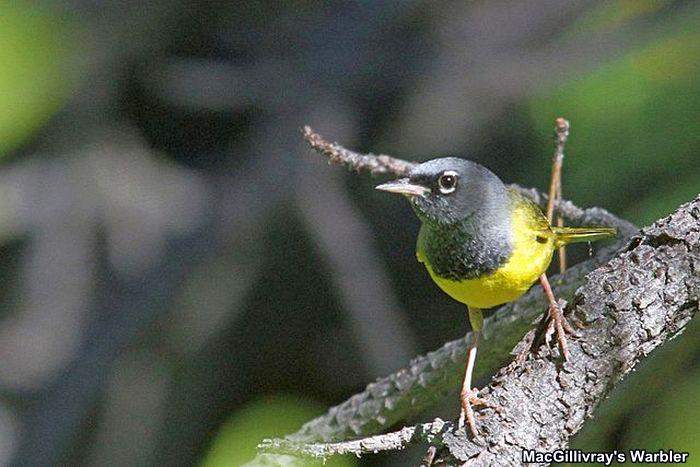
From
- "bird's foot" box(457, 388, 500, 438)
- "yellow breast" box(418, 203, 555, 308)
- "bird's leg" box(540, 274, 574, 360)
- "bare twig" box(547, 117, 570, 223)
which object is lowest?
"bird's foot" box(457, 388, 500, 438)

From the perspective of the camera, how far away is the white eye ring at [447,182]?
8.81ft

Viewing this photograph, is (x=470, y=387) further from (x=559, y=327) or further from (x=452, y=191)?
(x=452, y=191)

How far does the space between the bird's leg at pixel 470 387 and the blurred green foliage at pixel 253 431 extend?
0.53 metres

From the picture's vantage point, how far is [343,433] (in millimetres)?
2498

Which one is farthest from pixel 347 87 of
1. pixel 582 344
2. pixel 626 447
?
pixel 582 344

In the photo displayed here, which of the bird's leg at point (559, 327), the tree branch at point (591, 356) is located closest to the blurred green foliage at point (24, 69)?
the tree branch at point (591, 356)

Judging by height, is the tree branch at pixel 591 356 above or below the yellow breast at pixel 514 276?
below

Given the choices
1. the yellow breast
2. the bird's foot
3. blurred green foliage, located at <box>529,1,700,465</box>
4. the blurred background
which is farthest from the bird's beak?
the blurred background

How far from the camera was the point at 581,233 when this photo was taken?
253 centimetres

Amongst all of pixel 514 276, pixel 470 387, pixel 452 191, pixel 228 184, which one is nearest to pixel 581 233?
pixel 514 276

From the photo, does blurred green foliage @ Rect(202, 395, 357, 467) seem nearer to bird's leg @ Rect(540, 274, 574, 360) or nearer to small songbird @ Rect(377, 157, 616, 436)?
small songbird @ Rect(377, 157, 616, 436)

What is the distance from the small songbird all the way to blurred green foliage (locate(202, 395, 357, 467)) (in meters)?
0.60

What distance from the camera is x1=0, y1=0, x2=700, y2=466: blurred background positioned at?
13.9ft

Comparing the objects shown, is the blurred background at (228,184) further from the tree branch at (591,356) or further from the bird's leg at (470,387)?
the tree branch at (591,356)
